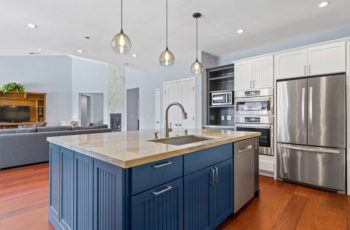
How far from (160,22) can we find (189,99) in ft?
7.54

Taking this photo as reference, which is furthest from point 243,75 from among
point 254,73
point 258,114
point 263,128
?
point 263,128

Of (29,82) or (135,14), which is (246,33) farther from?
(29,82)

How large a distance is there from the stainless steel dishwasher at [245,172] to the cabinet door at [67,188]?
5.37 feet

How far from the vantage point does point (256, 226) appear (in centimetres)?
213

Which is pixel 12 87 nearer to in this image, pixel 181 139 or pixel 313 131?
pixel 181 139

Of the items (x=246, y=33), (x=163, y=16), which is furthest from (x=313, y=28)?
(x=163, y=16)

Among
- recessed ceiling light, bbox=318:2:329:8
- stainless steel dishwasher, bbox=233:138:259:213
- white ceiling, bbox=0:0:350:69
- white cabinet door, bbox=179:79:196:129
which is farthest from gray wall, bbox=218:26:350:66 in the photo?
Answer: stainless steel dishwasher, bbox=233:138:259:213

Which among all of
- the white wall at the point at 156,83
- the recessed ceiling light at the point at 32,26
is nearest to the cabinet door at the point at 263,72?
the white wall at the point at 156,83

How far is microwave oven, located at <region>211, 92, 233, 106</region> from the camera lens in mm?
4705

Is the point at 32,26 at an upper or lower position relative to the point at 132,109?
upper

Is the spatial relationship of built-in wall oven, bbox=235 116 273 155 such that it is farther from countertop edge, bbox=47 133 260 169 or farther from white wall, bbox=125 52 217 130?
countertop edge, bbox=47 133 260 169

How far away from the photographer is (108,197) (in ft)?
4.29

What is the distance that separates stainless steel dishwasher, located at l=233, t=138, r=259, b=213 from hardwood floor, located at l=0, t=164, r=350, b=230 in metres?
0.15

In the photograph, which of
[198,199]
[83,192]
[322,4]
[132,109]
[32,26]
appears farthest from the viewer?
[132,109]
